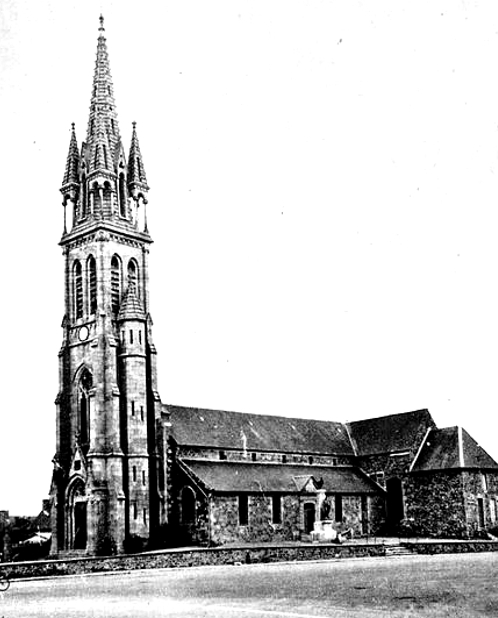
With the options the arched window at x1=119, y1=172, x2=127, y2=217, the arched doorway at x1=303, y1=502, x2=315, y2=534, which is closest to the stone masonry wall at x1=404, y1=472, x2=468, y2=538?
the arched doorway at x1=303, y1=502, x2=315, y2=534

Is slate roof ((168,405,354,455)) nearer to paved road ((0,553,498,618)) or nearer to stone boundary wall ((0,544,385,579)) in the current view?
stone boundary wall ((0,544,385,579))

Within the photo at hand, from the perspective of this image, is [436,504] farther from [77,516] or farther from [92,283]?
[92,283]

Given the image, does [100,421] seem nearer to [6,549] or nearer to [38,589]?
[6,549]

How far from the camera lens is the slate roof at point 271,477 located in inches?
2273

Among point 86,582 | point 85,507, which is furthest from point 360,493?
point 86,582

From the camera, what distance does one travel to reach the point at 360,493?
66.5 metres

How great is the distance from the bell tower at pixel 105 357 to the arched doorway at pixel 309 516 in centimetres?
1092

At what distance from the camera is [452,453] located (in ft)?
216

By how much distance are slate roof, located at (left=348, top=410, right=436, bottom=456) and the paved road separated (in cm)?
3056

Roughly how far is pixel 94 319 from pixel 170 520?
45.0ft

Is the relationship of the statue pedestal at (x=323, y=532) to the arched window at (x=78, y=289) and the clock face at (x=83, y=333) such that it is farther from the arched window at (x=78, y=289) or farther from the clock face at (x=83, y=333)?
the arched window at (x=78, y=289)

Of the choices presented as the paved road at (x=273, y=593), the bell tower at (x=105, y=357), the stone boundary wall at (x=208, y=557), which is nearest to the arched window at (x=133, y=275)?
the bell tower at (x=105, y=357)

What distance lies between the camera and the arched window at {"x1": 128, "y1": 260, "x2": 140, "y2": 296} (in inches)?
2365

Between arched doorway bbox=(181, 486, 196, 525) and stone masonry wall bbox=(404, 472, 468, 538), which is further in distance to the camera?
stone masonry wall bbox=(404, 472, 468, 538)
